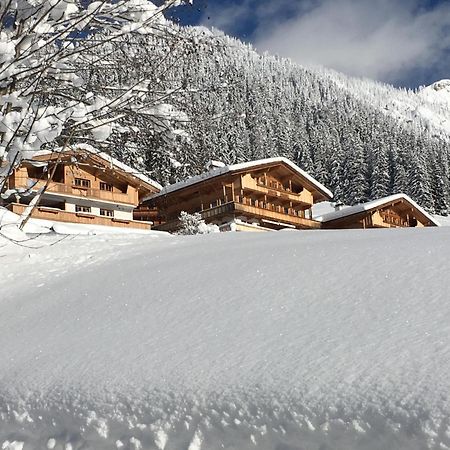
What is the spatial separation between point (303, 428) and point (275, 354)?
2.31 ft

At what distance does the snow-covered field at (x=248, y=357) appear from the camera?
239 centimetres

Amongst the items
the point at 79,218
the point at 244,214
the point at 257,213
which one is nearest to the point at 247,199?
the point at 257,213

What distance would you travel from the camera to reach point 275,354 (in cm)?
307

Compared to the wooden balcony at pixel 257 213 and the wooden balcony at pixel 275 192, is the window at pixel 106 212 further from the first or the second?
the wooden balcony at pixel 275 192

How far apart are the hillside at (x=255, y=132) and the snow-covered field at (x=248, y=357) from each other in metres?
1.40

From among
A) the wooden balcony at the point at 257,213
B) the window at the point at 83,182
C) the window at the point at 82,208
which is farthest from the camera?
the wooden balcony at the point at 257,213

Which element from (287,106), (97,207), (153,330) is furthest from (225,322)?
(287,106)

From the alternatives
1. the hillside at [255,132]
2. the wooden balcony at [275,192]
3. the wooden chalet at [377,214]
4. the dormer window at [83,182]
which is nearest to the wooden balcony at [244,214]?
the wooden balcony at [275,192]

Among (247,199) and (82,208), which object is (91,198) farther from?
(247,199)

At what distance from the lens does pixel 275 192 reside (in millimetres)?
35719

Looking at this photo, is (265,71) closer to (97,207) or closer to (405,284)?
(97,207)

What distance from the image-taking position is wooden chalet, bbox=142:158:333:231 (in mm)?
31812

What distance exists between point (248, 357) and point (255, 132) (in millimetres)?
74789

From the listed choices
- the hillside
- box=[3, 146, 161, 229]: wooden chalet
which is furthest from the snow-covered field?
box=[3, 146, 161, 229]: wooden chalet
